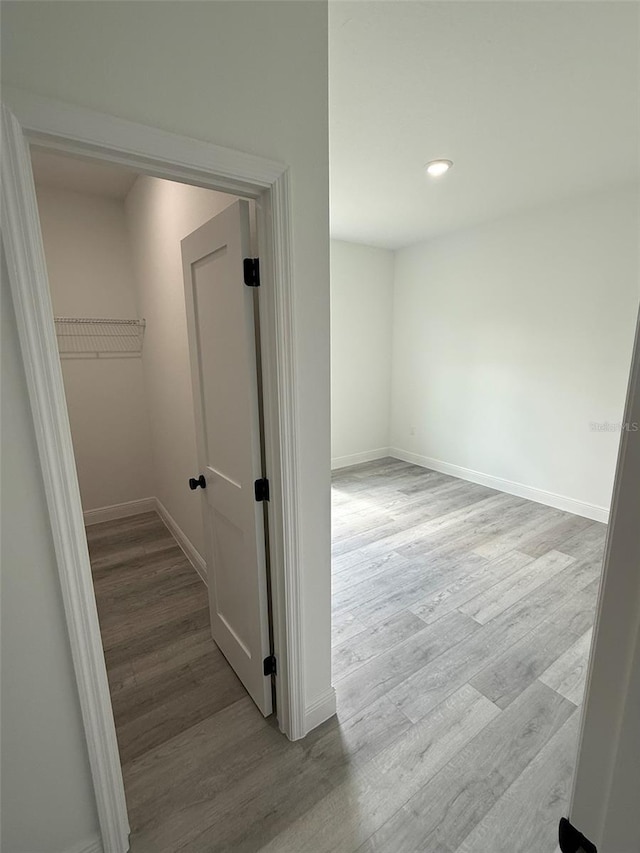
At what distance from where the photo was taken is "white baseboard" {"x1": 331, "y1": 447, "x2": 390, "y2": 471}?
16.3 ft

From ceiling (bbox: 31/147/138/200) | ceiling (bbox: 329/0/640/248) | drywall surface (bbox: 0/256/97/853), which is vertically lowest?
drywall surface (bbox: 0/256/97/853)

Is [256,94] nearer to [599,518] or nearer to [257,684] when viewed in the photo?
[257,684]

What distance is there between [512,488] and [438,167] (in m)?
3.09

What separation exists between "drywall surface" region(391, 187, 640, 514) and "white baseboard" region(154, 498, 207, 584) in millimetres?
3168

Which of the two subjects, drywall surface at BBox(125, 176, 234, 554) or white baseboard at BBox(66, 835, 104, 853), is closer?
white baseboard at BBox(66, 835, 104, 853)

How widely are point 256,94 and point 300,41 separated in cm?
24

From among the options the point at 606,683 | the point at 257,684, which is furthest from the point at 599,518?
the point at 606,683

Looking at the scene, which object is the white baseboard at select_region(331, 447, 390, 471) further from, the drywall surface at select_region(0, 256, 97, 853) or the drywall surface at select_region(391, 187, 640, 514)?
the drywall surface at select_region(0, 256, 97, 853)

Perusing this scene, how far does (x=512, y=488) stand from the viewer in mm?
4039

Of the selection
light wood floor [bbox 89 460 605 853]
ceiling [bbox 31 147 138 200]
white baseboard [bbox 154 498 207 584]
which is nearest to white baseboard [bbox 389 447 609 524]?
light wood floor [bbox 89 460 605 853]

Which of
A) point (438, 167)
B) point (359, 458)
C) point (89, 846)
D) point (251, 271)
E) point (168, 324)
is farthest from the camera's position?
point (359, 458)

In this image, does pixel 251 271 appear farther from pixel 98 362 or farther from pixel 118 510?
pixel 118 510

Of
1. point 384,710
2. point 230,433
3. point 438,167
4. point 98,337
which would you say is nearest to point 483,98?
point 438,167

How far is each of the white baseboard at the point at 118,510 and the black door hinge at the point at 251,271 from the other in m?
3.06
